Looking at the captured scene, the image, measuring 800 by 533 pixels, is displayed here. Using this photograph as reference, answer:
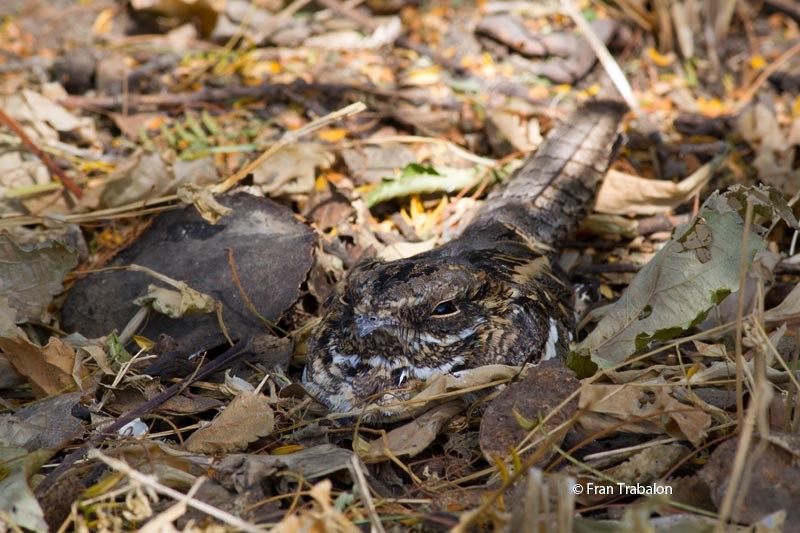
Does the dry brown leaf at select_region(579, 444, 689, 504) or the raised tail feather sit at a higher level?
the raised tail feather

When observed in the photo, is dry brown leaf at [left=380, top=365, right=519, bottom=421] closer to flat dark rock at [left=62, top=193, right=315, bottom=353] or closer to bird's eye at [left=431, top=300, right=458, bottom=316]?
bird's eye at [left=431, top=300, right=458, bottom=316]

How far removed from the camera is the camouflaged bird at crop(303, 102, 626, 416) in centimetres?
247

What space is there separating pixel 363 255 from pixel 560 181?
95 centimetres

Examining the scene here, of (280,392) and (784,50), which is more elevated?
(784,50)

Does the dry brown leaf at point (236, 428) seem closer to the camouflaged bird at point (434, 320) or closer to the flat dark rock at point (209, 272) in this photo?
the camouflaged bird at point (434, 320)

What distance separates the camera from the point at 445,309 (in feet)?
8.36

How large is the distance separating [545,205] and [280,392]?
1467mm

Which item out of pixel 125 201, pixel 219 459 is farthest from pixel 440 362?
pixel 125 201

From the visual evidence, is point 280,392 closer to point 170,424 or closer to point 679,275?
point 170,424

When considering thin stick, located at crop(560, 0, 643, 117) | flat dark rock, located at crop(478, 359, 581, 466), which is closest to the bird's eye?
flat dark rock, located at crop(478, 359, 581, 466)

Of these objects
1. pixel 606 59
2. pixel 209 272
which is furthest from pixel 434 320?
pixel 606 59

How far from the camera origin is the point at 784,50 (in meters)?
4.75

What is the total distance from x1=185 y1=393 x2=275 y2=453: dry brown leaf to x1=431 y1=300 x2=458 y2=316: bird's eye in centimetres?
63

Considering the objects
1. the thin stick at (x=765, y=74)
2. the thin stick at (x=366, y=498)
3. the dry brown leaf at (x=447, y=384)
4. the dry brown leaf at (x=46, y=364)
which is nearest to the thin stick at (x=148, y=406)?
the dry brown leaf at (x=46, y=364)
